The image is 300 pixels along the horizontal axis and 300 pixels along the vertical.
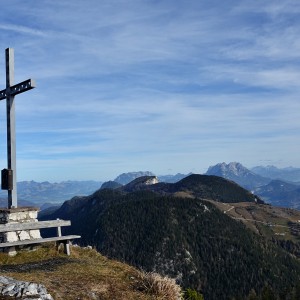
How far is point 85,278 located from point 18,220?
7.60 m

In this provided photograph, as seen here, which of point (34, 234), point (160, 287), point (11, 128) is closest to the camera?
point (160, 287)

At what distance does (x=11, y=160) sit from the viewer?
23203 mm

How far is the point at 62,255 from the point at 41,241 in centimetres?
124

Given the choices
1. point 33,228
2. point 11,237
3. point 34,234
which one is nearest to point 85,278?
point 33,228

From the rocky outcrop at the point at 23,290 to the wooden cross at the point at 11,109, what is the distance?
10295 millimetres

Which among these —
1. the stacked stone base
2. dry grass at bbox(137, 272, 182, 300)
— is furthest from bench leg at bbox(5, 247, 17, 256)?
dry grass at bbox(137, 272, 182, 300)

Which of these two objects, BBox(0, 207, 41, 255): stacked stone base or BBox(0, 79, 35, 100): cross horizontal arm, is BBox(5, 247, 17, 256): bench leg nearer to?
BBox(0, 207, 41, 255): stacked stone base

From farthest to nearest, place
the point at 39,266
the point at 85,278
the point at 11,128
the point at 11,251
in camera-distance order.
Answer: the point at 11,128 → the point at 11,251 → the point at 39,266 → the point at 85,278

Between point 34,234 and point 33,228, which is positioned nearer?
point 33,228

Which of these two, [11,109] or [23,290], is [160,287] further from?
[11,109]

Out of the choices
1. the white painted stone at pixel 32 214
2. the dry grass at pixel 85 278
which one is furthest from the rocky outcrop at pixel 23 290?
the white painted stone at pixel 32 214

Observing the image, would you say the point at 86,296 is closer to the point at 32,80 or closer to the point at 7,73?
the point at 32,80

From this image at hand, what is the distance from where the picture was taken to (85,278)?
15.5 meters

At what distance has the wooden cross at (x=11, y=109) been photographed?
2258 centimetres
